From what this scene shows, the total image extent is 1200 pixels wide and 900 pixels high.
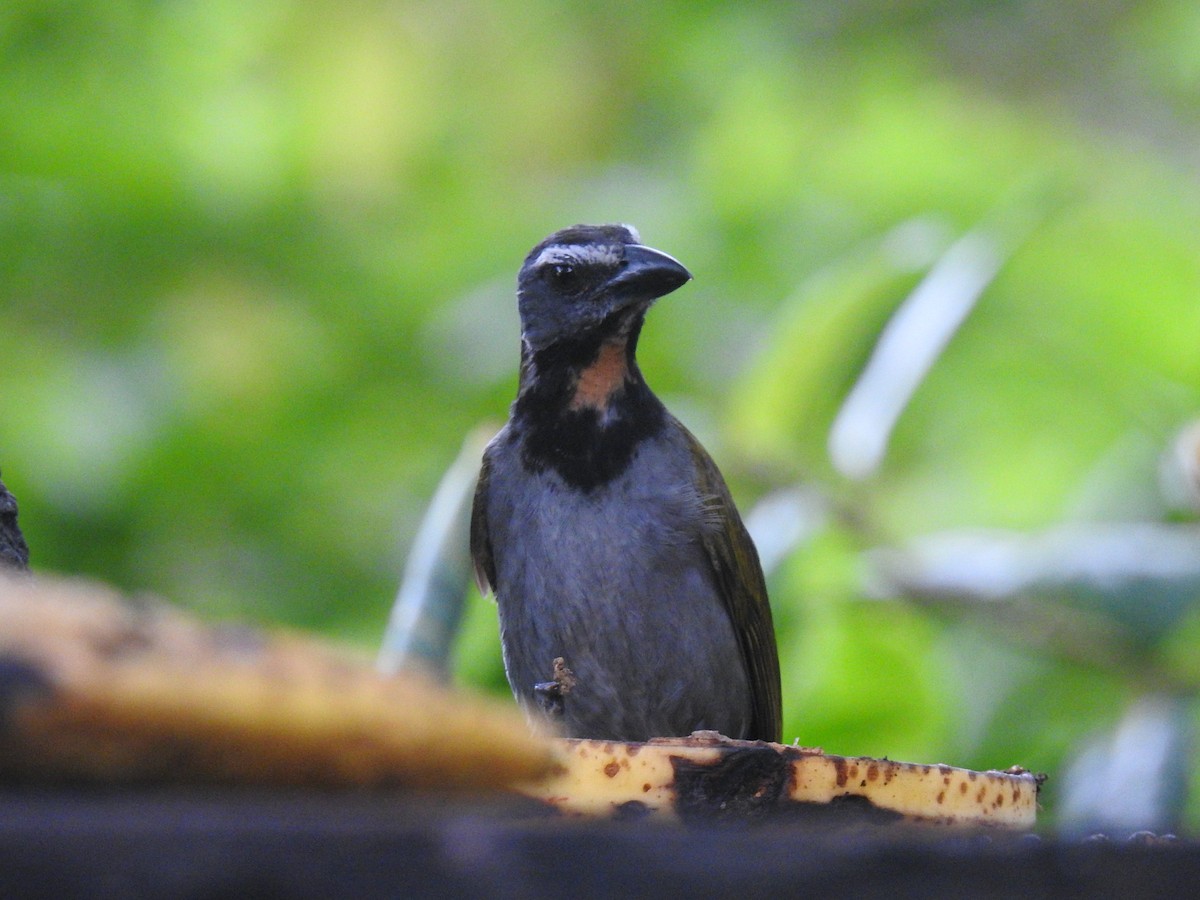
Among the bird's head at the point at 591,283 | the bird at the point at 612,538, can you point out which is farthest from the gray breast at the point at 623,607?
the bird's head at the point at 591,283

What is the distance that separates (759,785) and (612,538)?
59.3 inches

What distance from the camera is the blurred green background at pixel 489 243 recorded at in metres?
5.03

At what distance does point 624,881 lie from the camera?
0.58 m

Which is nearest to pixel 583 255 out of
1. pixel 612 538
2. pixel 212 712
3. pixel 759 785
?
pixel 612 538

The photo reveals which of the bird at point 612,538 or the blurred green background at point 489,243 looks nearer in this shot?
the bird at point 612,538

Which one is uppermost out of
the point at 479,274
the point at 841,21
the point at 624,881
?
the point at 841,21

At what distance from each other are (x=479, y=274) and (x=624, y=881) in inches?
222

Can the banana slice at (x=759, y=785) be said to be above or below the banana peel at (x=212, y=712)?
above

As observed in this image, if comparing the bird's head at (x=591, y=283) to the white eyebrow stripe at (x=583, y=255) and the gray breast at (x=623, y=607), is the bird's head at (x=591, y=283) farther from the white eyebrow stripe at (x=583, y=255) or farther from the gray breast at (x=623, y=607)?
the gray breast at (x=623, y=607)

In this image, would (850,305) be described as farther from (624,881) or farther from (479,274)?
(624,881)

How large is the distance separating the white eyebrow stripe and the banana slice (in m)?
1.59

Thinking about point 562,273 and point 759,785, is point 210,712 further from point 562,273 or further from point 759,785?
point 562,273

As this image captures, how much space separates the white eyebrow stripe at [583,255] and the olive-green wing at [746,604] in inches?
15.5

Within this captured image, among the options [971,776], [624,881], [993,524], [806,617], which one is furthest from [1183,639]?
[624,881]
